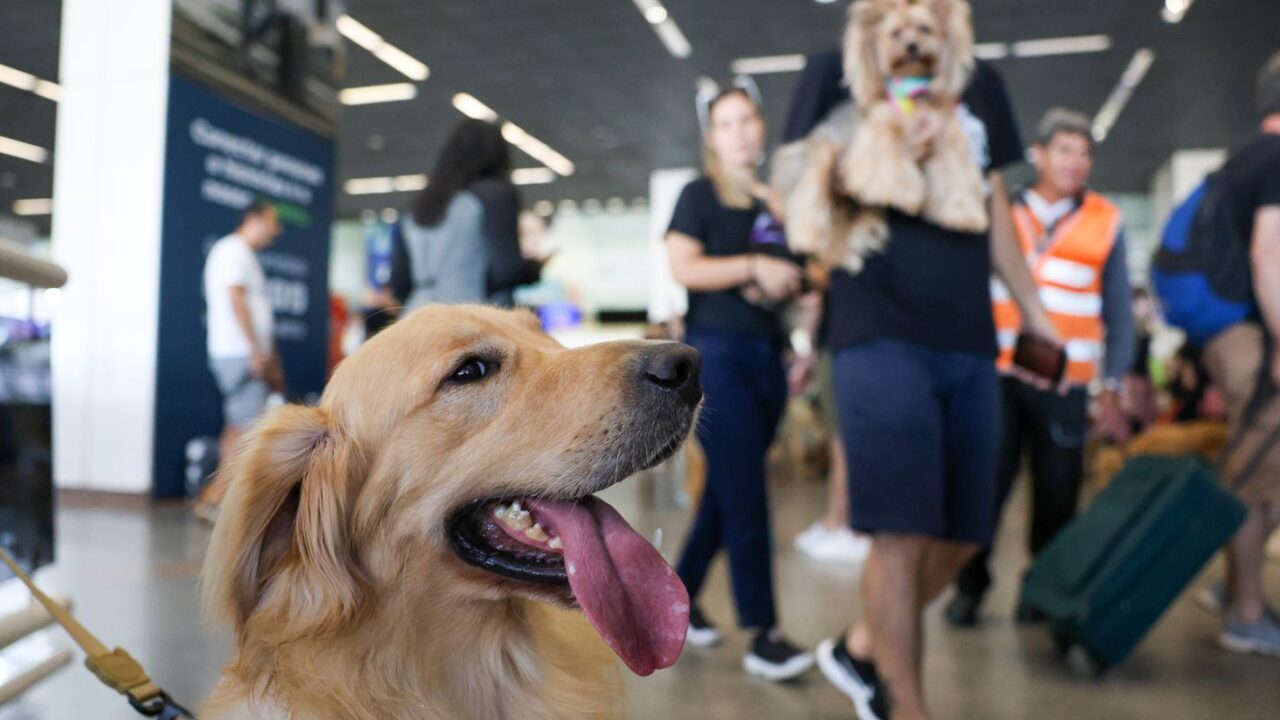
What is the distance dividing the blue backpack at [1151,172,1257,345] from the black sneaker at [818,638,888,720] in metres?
1.91

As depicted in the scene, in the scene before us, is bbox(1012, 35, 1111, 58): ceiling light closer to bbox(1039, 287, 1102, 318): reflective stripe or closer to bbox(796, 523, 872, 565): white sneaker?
bbox(796, 523, 872, 565): white sneaker

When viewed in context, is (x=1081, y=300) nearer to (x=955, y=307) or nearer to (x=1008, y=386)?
(x=1008, y=386)

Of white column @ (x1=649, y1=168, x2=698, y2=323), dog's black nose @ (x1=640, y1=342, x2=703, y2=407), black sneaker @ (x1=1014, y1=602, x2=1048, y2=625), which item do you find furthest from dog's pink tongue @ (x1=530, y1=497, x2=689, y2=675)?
white column @ (x1=649, y1=168, x2=698, y2=323)

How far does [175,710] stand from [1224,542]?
3.08 meters

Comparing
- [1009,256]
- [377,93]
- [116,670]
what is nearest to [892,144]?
[1009,256]

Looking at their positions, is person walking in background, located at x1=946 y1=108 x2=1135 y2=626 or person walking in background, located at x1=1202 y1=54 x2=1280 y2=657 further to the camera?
person walking in background, located at x1=946 y1=108 x2=1135 y2=626

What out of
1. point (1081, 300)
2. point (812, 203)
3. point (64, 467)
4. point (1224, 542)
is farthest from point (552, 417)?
point (64, 467)

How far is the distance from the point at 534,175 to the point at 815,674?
52.4 feet

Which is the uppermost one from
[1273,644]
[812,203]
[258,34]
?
[258,34]

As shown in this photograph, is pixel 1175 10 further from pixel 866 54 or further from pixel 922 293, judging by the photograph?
pixel 922 293

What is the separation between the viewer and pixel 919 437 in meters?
2.22

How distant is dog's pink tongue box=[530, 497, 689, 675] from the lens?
1387 millimetres

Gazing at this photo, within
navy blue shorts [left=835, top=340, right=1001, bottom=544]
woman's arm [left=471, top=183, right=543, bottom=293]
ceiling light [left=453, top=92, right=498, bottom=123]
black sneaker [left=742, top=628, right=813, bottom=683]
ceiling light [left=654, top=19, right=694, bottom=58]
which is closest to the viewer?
navy blue shorts [left=835, top=340, right=1001, bottom=544]

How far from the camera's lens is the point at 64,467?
6898mm
